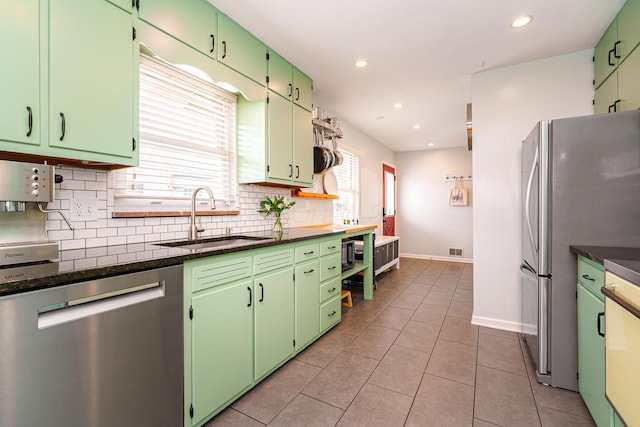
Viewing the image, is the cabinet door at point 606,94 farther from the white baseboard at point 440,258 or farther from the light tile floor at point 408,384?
the white baseboard at point 440,258

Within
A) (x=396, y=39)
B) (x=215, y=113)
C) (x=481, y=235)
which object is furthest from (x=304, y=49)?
(x=481, y=235)

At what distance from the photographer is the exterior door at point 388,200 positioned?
666 cm

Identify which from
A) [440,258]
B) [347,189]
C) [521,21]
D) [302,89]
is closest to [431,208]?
[440,258]

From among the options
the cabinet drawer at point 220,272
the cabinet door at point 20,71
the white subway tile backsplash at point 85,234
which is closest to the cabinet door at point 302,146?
the cabinet drawer at point 220,272

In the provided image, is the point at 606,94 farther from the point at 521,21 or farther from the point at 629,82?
the point at 521,21

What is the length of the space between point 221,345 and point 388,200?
5.80 metres

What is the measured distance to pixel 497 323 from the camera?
3.04 metres

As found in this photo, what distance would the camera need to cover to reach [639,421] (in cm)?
106

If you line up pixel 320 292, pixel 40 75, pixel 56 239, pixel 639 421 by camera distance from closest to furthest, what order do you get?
pixel 639 421 < pixel 40 75 < pixel 56 239 < pixel 320 292

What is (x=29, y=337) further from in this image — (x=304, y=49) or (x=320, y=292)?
(x=304, y=49)

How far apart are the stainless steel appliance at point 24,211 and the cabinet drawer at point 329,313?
1.99 m

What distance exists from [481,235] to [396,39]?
207 cm

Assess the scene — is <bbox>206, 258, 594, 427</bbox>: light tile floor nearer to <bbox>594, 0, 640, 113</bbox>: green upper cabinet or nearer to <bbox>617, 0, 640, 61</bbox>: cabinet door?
<bbox>594, 0, 640, 113</bbox>: green upper cabinet

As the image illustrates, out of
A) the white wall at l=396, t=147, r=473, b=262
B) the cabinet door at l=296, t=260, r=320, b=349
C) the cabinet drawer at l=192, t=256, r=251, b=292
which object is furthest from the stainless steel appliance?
the white wall at l=396, t=147, r=473, b=262
